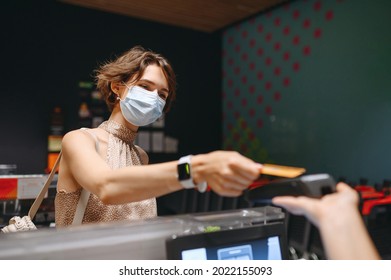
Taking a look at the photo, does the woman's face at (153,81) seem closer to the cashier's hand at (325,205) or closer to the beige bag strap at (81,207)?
the beige bag strap at (81,207)

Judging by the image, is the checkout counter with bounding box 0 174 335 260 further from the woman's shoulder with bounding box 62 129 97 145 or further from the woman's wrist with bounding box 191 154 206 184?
Result: the woman's shoulder with bounding box 62 129 97 145

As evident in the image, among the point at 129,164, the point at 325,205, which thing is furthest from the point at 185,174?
the point at 129,164

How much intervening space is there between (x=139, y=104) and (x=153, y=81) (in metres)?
0.10

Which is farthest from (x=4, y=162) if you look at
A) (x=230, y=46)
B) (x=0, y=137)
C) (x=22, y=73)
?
(x=230, y=46)

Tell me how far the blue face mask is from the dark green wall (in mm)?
2865

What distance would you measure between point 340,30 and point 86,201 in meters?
Answer: 3.60

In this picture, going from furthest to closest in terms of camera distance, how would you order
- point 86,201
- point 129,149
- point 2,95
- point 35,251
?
1. point 2,95
2. point 129,149
3. point 86,201
4. point 35,251

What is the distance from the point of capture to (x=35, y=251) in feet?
2.33

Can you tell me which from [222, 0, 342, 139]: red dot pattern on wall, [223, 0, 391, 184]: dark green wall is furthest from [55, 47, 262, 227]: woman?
[222, 0, 342, 139]: red dot pattern on wall

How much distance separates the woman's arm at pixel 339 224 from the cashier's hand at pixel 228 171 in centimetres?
10

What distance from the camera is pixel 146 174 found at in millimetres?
880

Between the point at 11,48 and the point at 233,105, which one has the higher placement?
the point at 11,48

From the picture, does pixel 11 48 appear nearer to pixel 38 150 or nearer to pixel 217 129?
pixel 38 150

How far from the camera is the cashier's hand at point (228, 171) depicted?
71 centimetres
